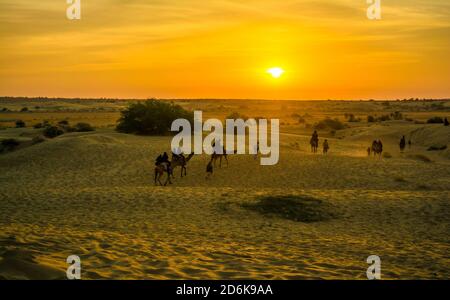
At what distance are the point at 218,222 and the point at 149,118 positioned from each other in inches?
1216

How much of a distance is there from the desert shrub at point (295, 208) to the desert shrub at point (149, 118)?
28.0 m

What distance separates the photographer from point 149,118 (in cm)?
4484

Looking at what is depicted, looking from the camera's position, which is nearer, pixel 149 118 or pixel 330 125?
pixel 149 118

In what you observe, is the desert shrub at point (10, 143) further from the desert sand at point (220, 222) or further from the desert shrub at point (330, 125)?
the desert shrub at point (330, 125)

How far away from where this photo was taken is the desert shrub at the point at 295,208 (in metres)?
16.3

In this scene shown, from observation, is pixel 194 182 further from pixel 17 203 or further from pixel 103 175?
pixel 17 203

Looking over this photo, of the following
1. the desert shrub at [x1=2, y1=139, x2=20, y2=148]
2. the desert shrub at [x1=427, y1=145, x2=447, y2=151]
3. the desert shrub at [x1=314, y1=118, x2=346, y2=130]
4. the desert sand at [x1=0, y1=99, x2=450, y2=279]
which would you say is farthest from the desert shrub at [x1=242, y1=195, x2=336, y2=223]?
the desert shrub at [x1=314, y1=118, x2=346, y2=130]

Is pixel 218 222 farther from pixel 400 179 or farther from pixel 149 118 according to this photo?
pixel 149 118

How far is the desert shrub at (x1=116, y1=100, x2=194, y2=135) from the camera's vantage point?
45.0 meters

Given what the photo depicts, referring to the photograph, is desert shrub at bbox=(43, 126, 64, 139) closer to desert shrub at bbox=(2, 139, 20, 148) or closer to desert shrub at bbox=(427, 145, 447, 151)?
desert shrub at bbox=(2, 139, 20, 148)

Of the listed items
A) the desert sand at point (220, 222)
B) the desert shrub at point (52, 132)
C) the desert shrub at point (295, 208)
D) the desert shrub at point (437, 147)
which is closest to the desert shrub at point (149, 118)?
the desert shrub at point (52, 132)

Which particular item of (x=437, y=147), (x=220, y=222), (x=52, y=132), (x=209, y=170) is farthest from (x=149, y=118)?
(x=220, y=222)

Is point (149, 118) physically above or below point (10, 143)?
above
